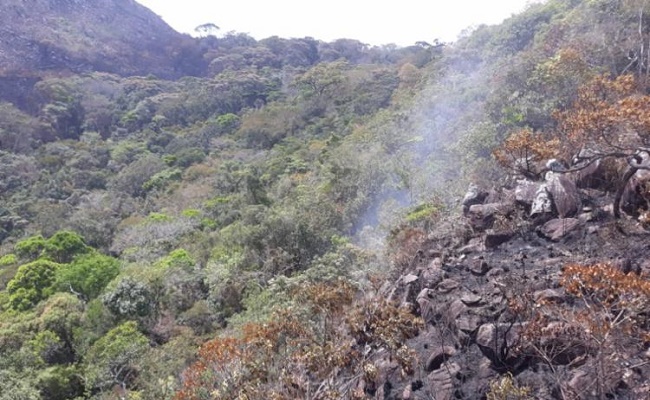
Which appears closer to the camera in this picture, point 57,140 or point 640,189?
→ point 640,189

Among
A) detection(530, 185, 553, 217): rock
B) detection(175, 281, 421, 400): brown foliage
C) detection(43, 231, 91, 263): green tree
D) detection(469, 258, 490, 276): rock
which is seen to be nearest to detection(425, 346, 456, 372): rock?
detection(175, 281, 421, 400): brown foliage

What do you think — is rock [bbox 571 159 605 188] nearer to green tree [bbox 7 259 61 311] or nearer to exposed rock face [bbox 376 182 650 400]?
exposed rock face [bbox 376 182 650 400]

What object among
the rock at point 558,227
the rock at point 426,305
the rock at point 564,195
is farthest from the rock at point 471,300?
the rock at point 564,195

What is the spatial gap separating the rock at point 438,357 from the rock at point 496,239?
8.22ft

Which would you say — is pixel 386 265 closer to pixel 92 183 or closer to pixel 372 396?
pixel 372 396

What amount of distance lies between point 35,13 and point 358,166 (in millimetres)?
58880

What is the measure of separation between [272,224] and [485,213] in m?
7.01

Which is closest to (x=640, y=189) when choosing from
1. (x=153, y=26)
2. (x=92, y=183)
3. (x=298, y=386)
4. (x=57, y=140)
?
(x=298, y=386)

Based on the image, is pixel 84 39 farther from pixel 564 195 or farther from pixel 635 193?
pixel 635 193

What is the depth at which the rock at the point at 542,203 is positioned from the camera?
7.79m

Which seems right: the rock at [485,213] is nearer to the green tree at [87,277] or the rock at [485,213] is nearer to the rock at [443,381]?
the rock at [443,381]

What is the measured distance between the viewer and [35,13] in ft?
193

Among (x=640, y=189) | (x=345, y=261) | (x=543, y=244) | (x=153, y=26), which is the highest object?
(x=153, y=26)

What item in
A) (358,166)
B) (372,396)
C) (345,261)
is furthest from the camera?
(358,166)
